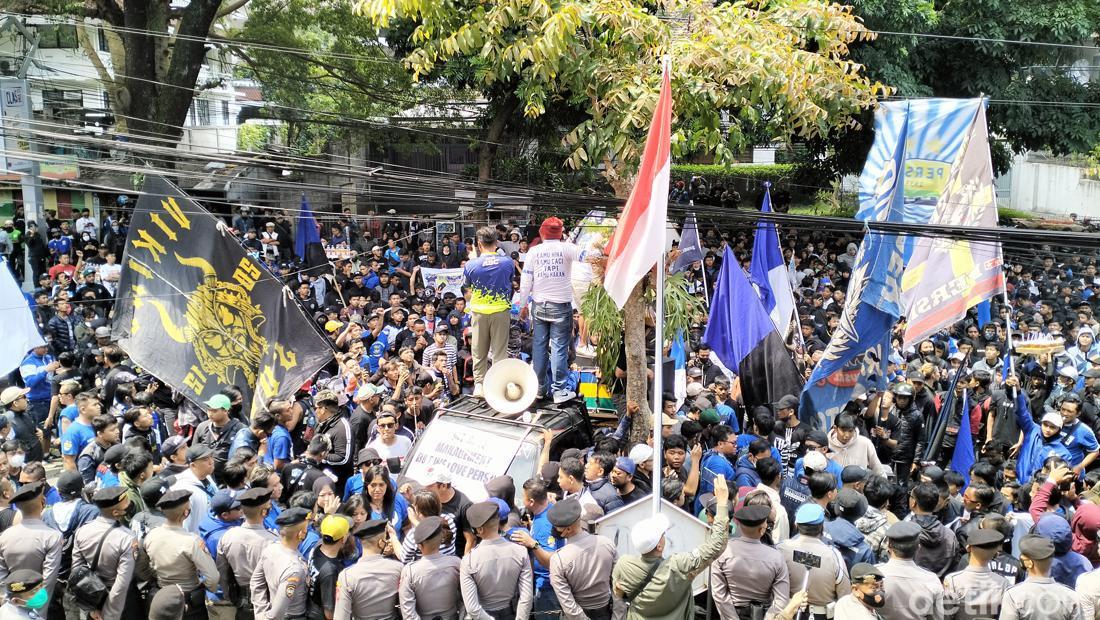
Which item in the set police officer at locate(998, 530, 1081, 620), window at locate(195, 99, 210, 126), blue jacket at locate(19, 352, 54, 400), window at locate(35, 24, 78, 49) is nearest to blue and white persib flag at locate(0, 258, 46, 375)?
blue jacket at locate(19, 352, 54, 400)

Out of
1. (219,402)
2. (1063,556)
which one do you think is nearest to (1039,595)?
(1063,556)

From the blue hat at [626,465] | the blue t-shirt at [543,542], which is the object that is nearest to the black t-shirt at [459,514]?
the blue t-shirt at [543,542]

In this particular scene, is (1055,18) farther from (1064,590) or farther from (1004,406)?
(1064,590)

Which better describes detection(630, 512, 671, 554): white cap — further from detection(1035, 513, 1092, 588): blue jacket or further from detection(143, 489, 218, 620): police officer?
detection(143, 489, 218, 620): police officer

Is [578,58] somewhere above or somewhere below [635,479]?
above

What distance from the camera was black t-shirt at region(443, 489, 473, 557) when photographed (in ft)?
23.2

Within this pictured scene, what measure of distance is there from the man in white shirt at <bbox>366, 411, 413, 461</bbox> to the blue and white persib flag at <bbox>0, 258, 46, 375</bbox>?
4.57 meters

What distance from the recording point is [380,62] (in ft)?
72.4

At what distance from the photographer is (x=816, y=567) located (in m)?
6.25

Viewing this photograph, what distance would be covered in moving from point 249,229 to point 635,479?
15.7m

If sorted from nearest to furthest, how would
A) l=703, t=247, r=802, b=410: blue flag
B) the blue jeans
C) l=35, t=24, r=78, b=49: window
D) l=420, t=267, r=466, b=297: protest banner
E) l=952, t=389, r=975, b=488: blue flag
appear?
l=952, t=389, r=975, b=488: blue flag → the blue jeans → l=703, t=247, r=802, b=410: blue flag → l=420, t=267, r=466, b=297: protest banner → l=35, t=24, r=78, b=49: window

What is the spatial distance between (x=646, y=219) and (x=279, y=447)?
3.64 m

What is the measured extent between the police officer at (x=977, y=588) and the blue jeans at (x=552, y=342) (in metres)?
4.22

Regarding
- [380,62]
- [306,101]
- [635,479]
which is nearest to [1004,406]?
[635,479]
